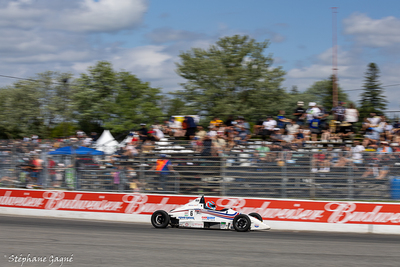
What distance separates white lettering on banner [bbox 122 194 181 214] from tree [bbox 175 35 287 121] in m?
24.6

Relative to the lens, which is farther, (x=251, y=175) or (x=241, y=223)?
(x=251, y=175)

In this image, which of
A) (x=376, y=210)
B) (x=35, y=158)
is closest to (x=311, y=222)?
(x=376, y=210)

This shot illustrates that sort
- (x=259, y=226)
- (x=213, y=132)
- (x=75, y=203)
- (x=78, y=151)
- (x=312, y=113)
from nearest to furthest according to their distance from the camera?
(x=259, y=226)
(x=75, y=203)
(x=78, y=151)
(x=312, y=113)
(x=213, y=132)

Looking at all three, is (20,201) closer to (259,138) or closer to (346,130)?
(259,138)

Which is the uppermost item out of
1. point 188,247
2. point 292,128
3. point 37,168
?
point 292,128

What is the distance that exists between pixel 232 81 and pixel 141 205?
27449 millimetres

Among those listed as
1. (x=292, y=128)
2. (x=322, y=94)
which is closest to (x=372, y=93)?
(x=322, y=94)

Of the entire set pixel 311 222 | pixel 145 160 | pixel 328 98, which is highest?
pixel 328 98

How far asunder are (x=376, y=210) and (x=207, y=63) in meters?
29.7

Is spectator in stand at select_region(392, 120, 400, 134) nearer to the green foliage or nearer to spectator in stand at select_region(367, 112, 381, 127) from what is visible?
spectator in stand at select_region(367, 112, 381, 127)

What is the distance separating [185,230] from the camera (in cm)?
1180

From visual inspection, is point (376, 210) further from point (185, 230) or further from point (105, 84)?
point (105, 84)

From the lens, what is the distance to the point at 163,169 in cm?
1395

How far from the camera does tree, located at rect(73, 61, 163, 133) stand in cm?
4856
